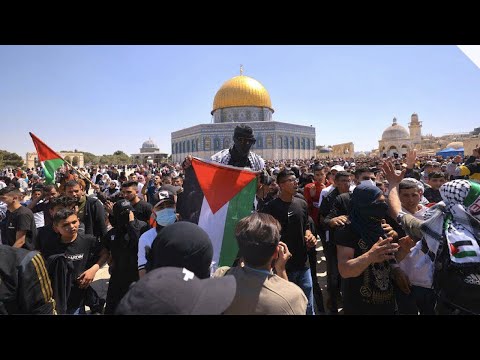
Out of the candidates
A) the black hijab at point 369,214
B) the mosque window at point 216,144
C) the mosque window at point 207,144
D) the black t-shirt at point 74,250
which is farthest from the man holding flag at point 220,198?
the mosque window at point 207,144

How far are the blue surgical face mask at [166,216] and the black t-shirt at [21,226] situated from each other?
1.95 metres

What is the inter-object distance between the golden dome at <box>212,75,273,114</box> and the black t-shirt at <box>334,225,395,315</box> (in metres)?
42.9

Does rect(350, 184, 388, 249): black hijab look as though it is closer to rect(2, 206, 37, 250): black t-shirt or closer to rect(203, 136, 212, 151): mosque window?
rect(2, 206, 37, 250): black t-shirt

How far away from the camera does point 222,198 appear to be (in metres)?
2.73

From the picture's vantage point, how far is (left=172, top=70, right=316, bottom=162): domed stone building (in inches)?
1658

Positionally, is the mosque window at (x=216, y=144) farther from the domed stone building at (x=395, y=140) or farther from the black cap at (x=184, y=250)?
the black cap at (x=184, y=250)

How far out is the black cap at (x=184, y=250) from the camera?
1427 mm

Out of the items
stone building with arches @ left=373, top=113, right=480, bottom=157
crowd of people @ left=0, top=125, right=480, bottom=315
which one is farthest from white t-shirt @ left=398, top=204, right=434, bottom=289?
stone building with arches @ left=373, top=113, right=480, bottom=157

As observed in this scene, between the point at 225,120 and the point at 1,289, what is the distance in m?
43.8

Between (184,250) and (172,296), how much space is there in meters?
0.38
